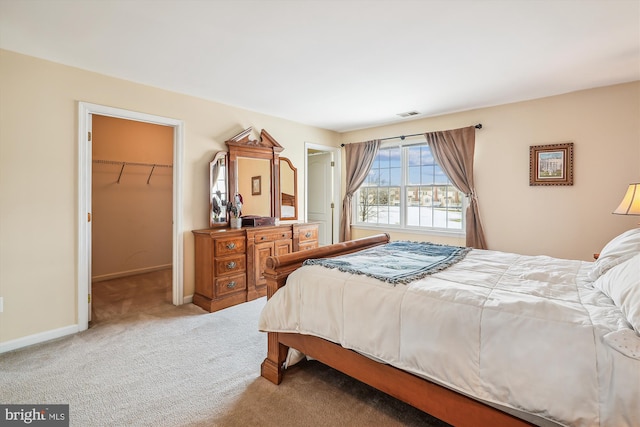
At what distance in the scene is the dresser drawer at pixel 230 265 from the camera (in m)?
3.43

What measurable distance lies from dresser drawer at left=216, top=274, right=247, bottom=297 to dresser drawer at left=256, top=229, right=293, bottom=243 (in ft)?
1.67

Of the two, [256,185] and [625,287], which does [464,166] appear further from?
[625,287]

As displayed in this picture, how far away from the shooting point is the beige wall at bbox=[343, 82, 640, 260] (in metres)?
3.23

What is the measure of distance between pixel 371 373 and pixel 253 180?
10.2ft

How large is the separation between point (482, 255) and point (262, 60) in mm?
2546

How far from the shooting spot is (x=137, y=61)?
2707 millimetres

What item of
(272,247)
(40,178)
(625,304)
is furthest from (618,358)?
(40,178)

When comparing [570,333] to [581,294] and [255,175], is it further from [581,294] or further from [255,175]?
[255,175]

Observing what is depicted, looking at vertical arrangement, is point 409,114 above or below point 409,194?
above

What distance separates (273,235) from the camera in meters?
4.00

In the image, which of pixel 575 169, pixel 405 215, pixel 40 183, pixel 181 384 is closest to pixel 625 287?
pixel 181 384

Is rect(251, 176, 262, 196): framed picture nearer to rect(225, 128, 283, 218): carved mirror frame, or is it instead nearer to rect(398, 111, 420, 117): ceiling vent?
rect(225, 128, 283, 218): carved mirror frame

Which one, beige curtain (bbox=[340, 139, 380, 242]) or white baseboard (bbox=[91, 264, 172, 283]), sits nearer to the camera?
white baseboard (bbox=[91, 264, 172, 283])

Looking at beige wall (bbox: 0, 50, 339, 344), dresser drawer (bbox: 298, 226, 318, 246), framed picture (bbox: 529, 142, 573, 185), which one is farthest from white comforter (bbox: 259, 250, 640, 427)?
dresser drawer (bbox: 298, 226, 318, 246)
